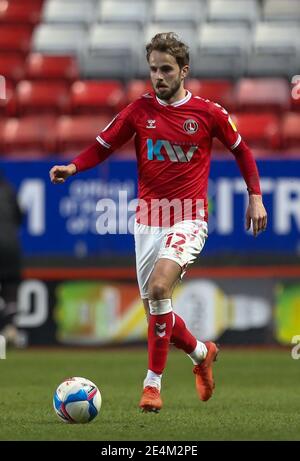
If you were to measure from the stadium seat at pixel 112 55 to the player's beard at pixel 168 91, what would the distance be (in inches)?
315

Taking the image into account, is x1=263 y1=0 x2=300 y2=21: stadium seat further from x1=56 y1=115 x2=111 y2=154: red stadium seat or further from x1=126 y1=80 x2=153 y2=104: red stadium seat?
x1=56 y1=115 x2=111 y2=154: red stadium seat

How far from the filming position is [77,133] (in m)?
13.2

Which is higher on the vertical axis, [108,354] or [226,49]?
[226,49]

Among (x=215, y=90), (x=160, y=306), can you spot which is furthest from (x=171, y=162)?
(x=215, y=90)

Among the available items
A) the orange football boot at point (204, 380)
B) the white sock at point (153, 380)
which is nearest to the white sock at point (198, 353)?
the orange football boot at point (204, 380)

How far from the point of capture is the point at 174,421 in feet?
20.8

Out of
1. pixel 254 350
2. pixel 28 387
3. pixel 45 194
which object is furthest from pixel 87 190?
pixel 28 387

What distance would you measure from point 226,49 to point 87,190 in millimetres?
3606

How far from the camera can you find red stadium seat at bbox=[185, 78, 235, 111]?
13.6 meters

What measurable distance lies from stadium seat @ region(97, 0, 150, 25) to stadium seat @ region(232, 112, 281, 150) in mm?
3062

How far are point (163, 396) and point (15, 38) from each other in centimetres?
877

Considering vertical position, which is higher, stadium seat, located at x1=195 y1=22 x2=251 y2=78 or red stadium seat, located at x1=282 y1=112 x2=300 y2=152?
stadium seat, located at x1=195 y1=22 x2=251 y2=78

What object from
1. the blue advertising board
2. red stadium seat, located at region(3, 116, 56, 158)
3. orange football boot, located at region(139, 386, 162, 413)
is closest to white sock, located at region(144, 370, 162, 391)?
orange football boot, located at region(139, 386, 162, 413)

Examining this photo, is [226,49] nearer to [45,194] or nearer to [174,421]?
[45,194]
